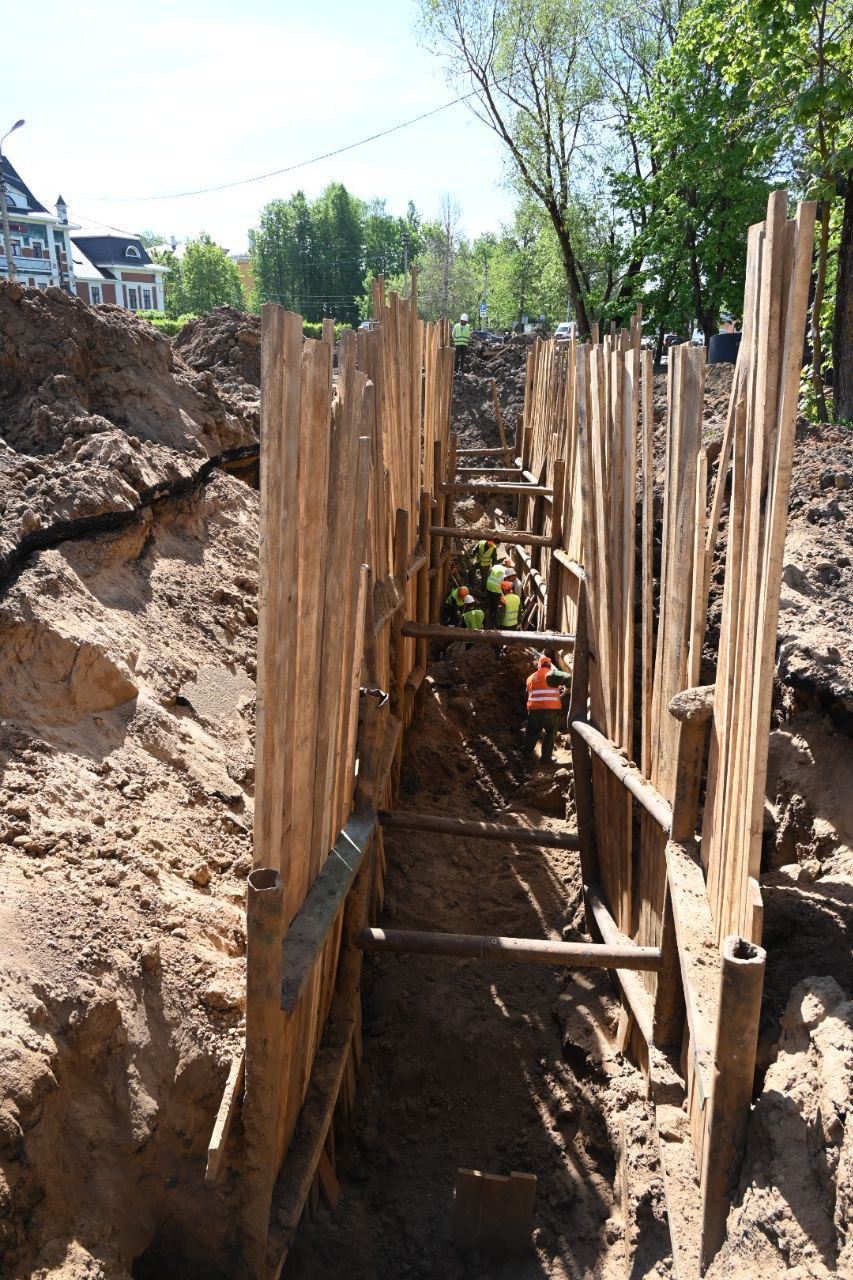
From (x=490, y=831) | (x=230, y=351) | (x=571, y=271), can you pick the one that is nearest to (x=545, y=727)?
(x=490, y=831)

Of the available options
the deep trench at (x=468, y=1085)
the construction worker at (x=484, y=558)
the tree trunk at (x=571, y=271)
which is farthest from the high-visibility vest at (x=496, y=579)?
the tree trunk at (x=571, y=271)

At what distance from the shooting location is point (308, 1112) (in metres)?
3.16

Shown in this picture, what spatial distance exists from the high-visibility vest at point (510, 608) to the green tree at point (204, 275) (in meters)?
46.1

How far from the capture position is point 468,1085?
4.20m

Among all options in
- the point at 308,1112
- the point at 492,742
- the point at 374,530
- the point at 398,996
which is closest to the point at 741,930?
the point at 308,1112

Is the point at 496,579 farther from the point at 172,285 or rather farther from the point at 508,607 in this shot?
the point at 172,285

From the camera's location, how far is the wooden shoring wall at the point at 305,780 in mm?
2451

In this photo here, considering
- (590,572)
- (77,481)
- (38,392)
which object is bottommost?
(590,572)

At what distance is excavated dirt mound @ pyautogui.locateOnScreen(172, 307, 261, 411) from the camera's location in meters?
9.57

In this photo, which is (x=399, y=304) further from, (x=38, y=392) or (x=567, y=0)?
(x=567, y=0)

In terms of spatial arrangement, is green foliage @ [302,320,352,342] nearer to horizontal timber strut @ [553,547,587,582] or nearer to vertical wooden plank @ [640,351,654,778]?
vertical wooden plank @ [640,351,654,778]

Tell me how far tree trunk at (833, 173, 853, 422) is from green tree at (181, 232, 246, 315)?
149 feet

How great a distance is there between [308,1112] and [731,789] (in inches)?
67.1

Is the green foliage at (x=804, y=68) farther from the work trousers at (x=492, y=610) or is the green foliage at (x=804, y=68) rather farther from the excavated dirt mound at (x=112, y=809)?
the excavated dirt mound at (x=112, y=809)
